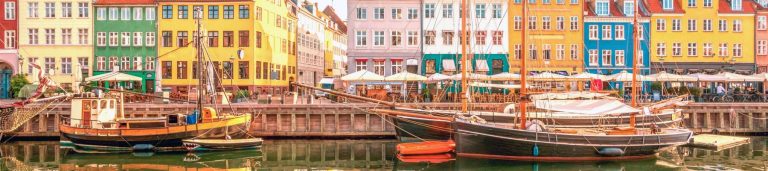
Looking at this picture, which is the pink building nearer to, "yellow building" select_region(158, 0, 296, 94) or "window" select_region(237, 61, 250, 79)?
"yellow building" select_region(158, 0, 296, 94)

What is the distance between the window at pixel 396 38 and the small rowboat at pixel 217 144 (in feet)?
89.6

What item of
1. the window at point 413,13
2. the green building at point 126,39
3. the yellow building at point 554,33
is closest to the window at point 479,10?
the yellow building at point 554,33

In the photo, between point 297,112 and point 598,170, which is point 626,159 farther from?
point 297,112

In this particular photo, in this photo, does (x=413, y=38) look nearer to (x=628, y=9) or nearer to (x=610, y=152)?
(x=628, y=9)

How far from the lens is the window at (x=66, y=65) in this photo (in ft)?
223

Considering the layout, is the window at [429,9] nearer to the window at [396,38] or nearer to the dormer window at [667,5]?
the window at [396,38]

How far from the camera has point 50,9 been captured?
67.6 m

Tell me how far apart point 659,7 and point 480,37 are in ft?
51.1

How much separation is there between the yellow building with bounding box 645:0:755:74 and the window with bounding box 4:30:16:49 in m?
51.1

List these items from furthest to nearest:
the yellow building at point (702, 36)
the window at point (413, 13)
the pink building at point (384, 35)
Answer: the yellow building at point (702, 36)
the window at point (413, 13)
the pink building at point (384, 35)

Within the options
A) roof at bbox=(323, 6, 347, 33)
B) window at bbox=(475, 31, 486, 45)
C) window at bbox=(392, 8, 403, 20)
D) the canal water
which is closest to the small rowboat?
the canal water

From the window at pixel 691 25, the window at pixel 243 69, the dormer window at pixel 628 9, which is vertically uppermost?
the dormer window at pixel 628 9

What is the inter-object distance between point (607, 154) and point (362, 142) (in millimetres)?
14153

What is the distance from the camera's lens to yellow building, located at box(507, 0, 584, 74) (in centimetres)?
6838
